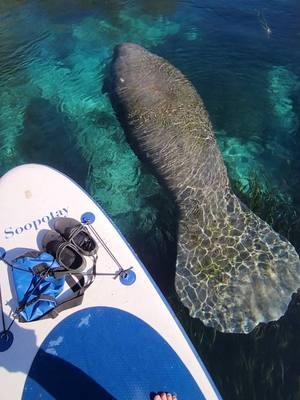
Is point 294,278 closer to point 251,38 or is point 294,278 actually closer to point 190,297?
point 190,297

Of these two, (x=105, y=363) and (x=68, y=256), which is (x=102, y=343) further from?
(x=68, y=256)

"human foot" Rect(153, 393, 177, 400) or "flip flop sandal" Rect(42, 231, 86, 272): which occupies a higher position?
"flip flop sandal" Rect(42, 231, 86, 272)

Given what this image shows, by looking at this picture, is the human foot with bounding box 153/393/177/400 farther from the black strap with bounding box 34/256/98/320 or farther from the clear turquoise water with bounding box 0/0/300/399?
the black strap with bounding box 34/256/98/320

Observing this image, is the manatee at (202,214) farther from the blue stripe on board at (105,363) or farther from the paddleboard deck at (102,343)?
the blue stripe on board at (105,363)

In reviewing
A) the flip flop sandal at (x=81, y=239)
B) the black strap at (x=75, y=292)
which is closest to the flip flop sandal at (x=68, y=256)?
the flip flop sandal at (x=81, y=239)

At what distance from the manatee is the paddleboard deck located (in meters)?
0.97

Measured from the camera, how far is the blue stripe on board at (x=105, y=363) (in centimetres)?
525

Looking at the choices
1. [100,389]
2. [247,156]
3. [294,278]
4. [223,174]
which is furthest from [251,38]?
[100,389]

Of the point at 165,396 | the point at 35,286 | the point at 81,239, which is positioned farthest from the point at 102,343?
the point at 81,239

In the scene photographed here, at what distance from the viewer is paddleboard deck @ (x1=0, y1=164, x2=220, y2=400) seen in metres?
5.29

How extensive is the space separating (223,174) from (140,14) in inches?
300

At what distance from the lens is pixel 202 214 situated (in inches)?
300

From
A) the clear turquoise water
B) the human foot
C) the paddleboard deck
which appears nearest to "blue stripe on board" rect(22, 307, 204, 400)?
the paddleboard deck

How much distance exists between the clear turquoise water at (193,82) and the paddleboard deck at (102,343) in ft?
2.72
